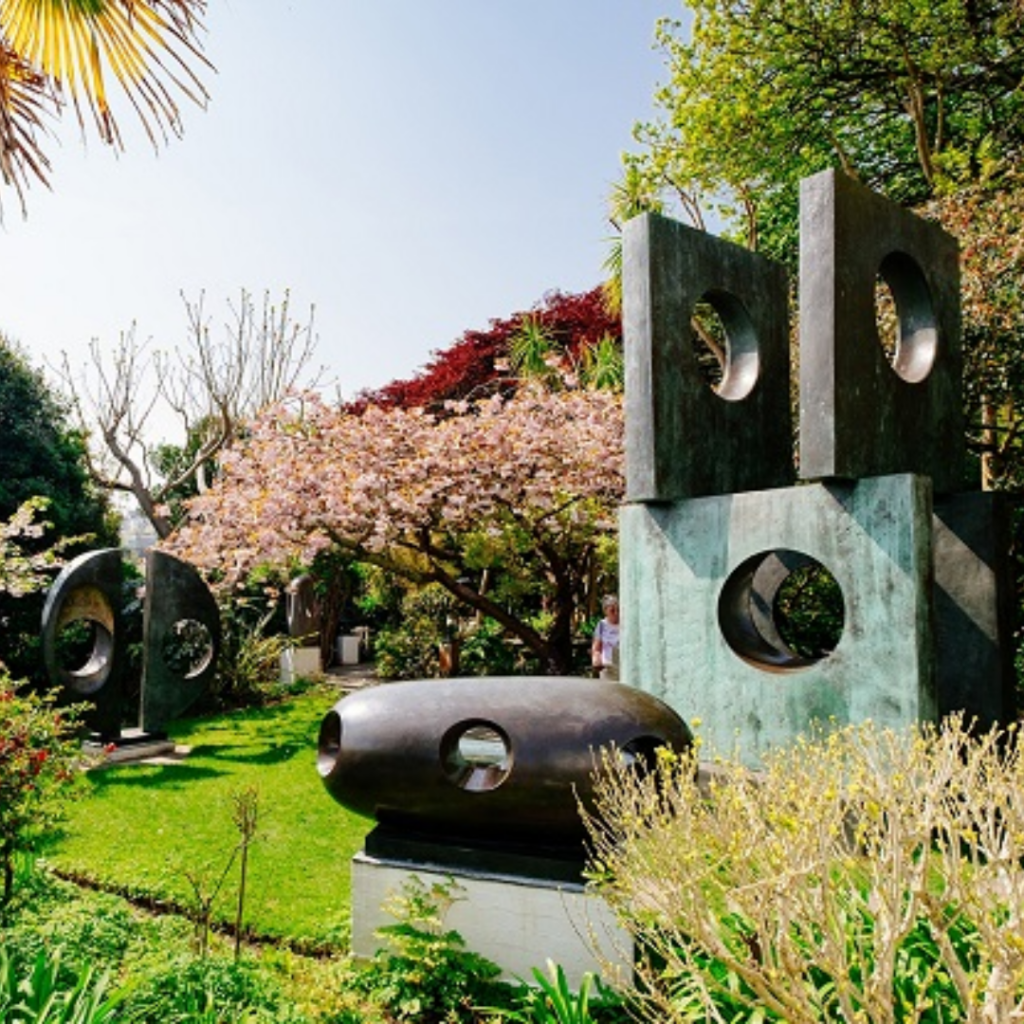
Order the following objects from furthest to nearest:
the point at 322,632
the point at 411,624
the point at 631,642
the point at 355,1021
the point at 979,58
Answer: the point at 322,632
the point at 411,624
the point at 979,58
the point at 631,642
the point at 355,1021

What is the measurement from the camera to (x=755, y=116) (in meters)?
14.5

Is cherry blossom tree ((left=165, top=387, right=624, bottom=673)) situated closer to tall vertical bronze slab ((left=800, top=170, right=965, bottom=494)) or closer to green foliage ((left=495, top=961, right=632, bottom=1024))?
tall vertical bronze slab ((left=800, top=170, right=965, bottom=494))

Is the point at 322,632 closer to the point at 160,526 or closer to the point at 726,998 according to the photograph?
the point at 160,526

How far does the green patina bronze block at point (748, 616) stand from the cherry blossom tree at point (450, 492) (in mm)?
4693

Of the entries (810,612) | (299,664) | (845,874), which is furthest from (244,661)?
(845,874)

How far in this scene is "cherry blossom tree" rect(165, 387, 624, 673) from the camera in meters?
11.8

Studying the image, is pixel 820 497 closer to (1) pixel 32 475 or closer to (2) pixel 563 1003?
(2) pixel 563 1003

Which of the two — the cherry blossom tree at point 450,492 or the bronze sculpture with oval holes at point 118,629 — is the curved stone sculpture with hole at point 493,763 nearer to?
the bronze sculpture with oval holes at point 118,629

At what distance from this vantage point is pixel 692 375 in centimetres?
739

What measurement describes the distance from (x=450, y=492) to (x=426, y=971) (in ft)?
26.4

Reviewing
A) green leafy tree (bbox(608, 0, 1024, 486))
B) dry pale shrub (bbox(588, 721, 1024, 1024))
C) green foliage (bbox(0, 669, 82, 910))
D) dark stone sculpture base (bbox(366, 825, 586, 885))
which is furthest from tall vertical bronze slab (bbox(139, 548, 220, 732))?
green leafy tree (bbox(608, 0, 1024, 486))

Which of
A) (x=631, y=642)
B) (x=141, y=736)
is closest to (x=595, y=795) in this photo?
(x=631, y=642)

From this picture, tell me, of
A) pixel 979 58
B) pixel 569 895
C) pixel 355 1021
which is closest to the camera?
pixel 355 1021

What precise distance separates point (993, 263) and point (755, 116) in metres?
5.88
